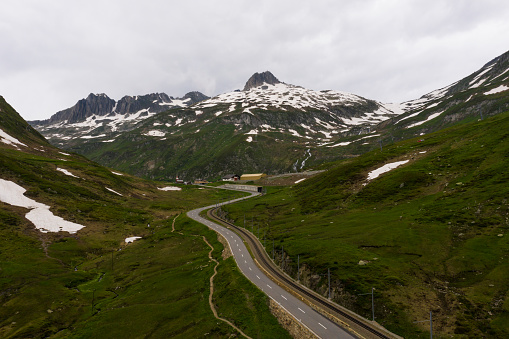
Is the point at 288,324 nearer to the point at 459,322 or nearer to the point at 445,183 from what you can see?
the point at 459,322

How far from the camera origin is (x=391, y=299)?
47156 millimetres

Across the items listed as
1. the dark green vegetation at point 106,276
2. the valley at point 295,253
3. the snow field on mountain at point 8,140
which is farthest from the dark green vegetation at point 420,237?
the snow field on mountain at point 8,140

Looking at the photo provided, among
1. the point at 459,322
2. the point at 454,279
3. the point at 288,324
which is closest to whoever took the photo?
the point at 459,322

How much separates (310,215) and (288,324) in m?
67.5

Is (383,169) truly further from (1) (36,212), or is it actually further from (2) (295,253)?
(1) (36,212)

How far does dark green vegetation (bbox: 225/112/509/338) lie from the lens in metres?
43.9

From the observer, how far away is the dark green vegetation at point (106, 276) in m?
51.6

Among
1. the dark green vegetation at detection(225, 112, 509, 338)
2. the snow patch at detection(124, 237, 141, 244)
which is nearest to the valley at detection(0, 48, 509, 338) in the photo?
the dark green vegetation at detection(225, 112, 509, 338)

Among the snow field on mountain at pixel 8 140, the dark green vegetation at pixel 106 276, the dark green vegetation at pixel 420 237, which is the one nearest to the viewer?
the dark green vegetation at pixel 420 237

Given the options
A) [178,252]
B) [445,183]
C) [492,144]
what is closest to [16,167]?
[178,252]

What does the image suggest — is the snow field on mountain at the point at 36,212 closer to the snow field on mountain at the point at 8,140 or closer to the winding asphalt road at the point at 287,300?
the winding asphalt road at the point at 287,300

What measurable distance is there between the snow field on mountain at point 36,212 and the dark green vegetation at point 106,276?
3.01 metres

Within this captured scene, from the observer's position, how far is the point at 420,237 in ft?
213

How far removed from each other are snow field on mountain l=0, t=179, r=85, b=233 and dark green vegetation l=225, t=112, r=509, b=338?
71.5m
